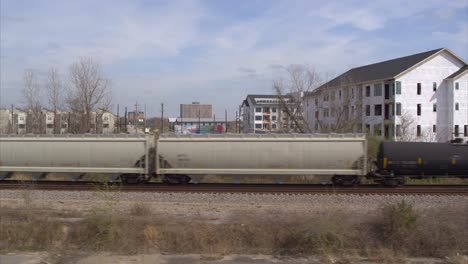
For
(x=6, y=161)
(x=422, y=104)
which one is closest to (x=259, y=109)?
(x=422, y=104)

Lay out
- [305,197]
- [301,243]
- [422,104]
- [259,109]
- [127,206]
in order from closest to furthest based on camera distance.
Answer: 1. [301,243]
2. [127,206]
3. [305,197]
4. [422,104]
5. [259,109]

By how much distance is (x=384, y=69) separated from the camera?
71.7 meters

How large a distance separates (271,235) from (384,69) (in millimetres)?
68448

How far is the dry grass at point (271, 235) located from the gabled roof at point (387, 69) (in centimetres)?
5411

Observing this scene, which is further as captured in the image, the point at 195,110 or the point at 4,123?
the point at 195,110

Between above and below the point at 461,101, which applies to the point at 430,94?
above

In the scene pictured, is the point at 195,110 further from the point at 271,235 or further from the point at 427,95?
the point at 271,235

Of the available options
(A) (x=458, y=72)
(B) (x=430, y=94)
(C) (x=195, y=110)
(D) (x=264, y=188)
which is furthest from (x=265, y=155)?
(C) (x=195, y=110)

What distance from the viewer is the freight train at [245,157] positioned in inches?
703

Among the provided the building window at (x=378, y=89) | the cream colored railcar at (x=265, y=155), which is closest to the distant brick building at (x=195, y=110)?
the building window at (x=378, y=89)

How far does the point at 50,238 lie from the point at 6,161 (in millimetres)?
12396

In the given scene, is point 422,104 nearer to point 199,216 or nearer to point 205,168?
point 205,168

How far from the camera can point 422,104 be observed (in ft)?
219

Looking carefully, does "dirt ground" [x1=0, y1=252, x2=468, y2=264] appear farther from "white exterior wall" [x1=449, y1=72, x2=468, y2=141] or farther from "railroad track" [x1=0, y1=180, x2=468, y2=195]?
"white exterior wall" [x1=449, y1=72, x2=468, y2=141]
